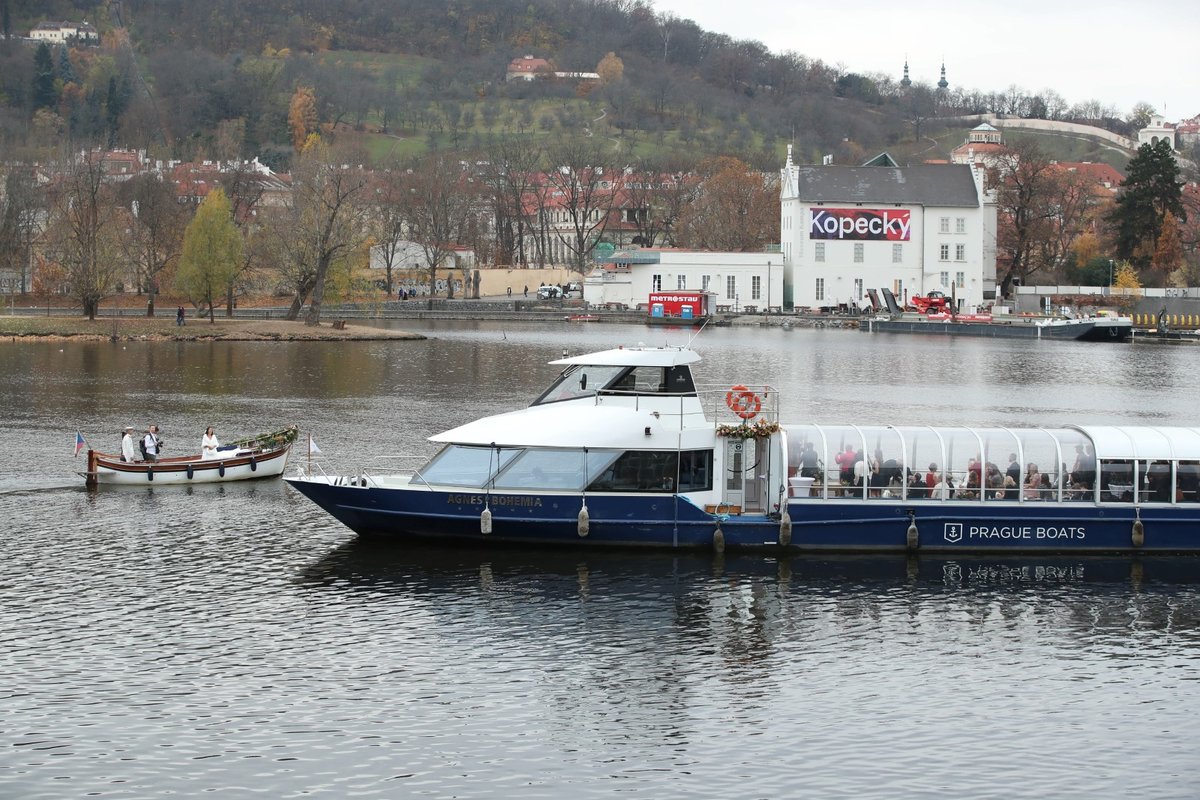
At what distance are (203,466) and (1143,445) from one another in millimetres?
25067

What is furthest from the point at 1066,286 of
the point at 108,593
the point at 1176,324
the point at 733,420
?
the point at 108,593

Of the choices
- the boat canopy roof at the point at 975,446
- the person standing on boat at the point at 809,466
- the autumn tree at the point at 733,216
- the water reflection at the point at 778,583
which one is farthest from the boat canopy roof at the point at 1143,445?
the autumn tree at the point at 733,216

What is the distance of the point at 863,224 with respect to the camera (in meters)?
141

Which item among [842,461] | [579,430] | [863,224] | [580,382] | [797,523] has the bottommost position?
[797,523]

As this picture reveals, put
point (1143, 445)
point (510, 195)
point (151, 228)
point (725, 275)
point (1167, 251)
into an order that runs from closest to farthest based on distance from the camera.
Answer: point (1143, 445), point (151, 228), point (1167, 251), point (725, 275), point (510, 195)

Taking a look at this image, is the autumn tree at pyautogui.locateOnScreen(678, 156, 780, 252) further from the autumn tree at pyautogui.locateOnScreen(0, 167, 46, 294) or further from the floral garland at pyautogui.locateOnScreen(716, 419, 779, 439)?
the floral garland at pyautogui.locateOnScreen(716, 419, 779, 439)

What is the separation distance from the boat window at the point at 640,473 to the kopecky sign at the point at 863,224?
11119 cm

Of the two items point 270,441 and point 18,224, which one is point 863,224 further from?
point 270,441

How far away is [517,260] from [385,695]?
161 meters

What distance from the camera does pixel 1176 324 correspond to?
13262 centimetres

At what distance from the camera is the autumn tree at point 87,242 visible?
326ft

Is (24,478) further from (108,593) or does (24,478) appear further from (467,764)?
(467,764)

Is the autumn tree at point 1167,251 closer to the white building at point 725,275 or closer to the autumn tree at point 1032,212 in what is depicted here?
the autumn tree at point 1032,212

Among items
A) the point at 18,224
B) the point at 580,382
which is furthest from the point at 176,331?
the point at 580,382
